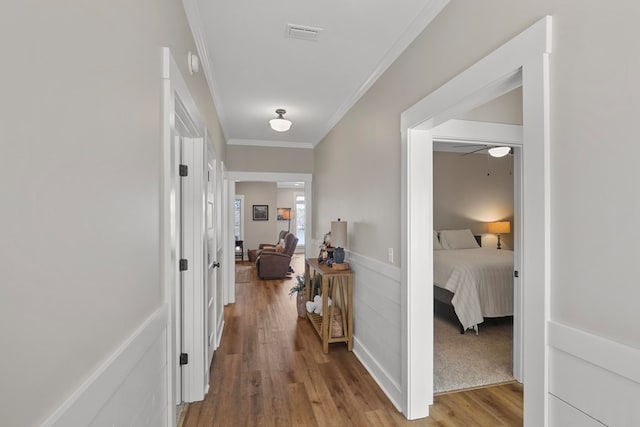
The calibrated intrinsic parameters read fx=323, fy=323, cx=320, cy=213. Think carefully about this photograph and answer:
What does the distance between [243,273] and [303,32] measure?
6.35m

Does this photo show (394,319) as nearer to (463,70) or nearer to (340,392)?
(340,392)

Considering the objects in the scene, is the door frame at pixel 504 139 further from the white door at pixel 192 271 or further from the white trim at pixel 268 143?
the white trim at pixel 268 143

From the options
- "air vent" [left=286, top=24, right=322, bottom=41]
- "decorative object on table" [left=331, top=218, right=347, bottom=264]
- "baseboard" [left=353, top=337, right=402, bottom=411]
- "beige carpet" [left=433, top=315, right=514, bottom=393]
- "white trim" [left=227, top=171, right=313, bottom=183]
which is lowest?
"beige carpet" [left=433, top=315, right=514, bottom=393]

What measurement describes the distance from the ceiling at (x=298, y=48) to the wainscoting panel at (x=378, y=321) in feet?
5.37

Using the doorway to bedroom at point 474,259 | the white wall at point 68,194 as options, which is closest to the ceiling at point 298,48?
the doorway to bedroom at point 474,259

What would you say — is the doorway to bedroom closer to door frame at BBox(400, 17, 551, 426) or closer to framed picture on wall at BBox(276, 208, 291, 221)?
door frame at BBox(400, 17, 551, 426)

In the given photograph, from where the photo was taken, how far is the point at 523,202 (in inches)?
64.5

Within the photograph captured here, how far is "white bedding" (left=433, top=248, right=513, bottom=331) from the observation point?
3723 mm

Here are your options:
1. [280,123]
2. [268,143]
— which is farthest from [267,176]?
[280,123]

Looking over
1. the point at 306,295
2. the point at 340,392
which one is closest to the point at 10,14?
the point at 340,392

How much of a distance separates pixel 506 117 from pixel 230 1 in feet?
7.03

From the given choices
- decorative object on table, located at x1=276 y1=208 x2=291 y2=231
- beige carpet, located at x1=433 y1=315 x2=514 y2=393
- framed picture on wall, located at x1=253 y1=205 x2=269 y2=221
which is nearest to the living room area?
framed picture on wall, located at x1=253 y1=205 x2=269 y2=221

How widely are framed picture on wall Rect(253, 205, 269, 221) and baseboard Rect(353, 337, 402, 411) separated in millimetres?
7456

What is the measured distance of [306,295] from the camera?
4336mm
